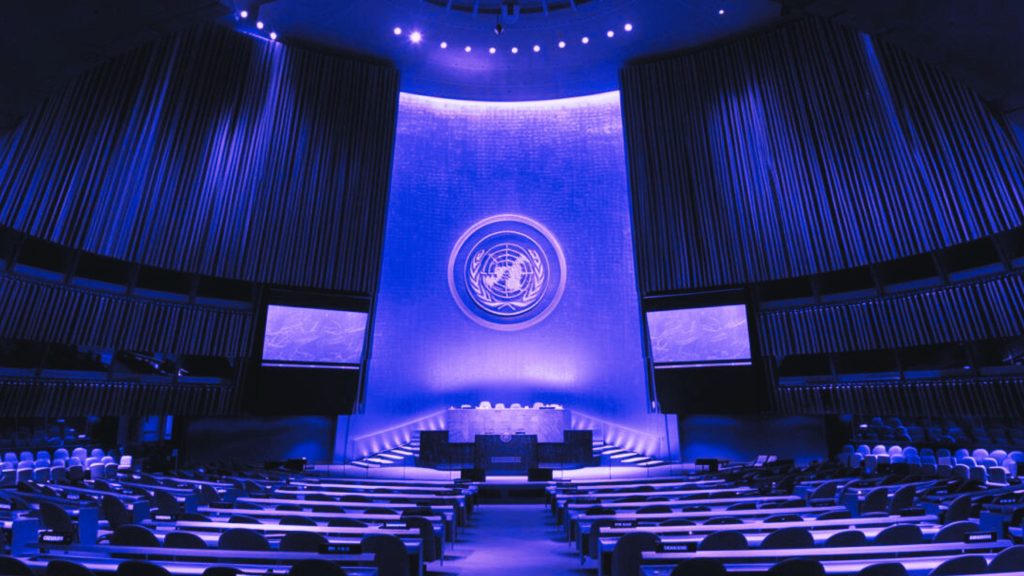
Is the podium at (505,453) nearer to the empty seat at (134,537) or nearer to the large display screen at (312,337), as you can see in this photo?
the large display screen at (312,337)

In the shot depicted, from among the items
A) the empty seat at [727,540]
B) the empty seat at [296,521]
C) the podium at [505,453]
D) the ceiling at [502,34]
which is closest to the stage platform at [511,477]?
the podium at [505,453]

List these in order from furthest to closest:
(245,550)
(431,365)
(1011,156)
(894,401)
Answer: (431,365), (894,401), (1011,156), (245,550)

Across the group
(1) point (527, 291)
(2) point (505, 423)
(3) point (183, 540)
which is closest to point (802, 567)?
(3) point (183, 540)

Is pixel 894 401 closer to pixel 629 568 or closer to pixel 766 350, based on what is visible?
pixel 766 350

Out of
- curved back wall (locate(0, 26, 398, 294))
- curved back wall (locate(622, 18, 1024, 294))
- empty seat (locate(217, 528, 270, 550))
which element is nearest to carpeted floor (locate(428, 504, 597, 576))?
empty seat (locate(217, 528, 270, 550))

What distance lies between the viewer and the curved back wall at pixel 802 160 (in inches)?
455

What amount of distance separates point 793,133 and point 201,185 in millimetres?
14311

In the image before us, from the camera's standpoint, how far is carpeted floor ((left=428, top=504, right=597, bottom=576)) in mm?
6320

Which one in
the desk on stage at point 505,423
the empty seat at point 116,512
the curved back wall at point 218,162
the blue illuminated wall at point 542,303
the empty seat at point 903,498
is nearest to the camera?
the empty seat at point 116,512

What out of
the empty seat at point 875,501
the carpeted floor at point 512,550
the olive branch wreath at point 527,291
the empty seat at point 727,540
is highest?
the olive branch wreath at point 527,291

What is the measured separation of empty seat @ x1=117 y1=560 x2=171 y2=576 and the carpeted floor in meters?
3.60

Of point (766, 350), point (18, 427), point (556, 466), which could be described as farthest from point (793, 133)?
point (18, 427)

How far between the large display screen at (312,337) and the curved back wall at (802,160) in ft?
27.1

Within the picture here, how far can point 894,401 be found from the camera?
43.7ft
